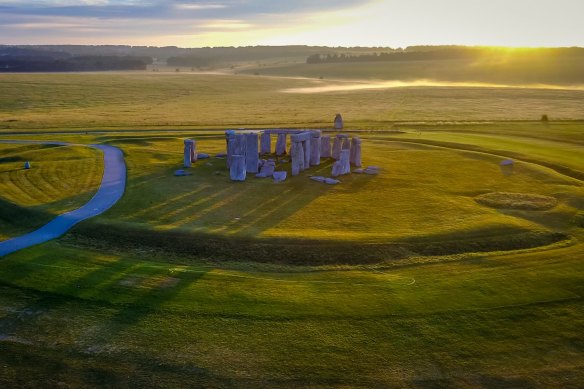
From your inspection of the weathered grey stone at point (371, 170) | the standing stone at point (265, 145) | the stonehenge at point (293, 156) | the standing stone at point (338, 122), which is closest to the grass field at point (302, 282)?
the weathered grey stone at point (371, 170)

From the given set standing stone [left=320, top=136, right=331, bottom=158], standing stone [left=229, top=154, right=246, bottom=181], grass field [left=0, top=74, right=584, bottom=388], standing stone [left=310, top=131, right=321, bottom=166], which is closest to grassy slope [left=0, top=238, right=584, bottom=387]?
grass field [left=0, top=74, right=584, bottom=388]

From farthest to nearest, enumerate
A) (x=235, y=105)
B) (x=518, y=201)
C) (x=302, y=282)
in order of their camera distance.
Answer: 1. (x=235, y=105)
2. (x=518, y=201)
3. (x=302, y=282)

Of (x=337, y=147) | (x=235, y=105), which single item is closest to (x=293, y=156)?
(x=337, y=147)

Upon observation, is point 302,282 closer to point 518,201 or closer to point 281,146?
point 518,201

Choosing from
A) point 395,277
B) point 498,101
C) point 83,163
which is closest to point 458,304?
point 395,277

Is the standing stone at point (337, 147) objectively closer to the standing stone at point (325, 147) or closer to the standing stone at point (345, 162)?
the standing stone at point (325, 147)

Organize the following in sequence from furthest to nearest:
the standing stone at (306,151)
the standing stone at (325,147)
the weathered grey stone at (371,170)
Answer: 1. the standing stone at (325,147)
2. the standing stone at (306,151)
3. the weathered grey stone at (371,170)

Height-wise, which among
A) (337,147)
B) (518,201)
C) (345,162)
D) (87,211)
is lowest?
(87,211)
